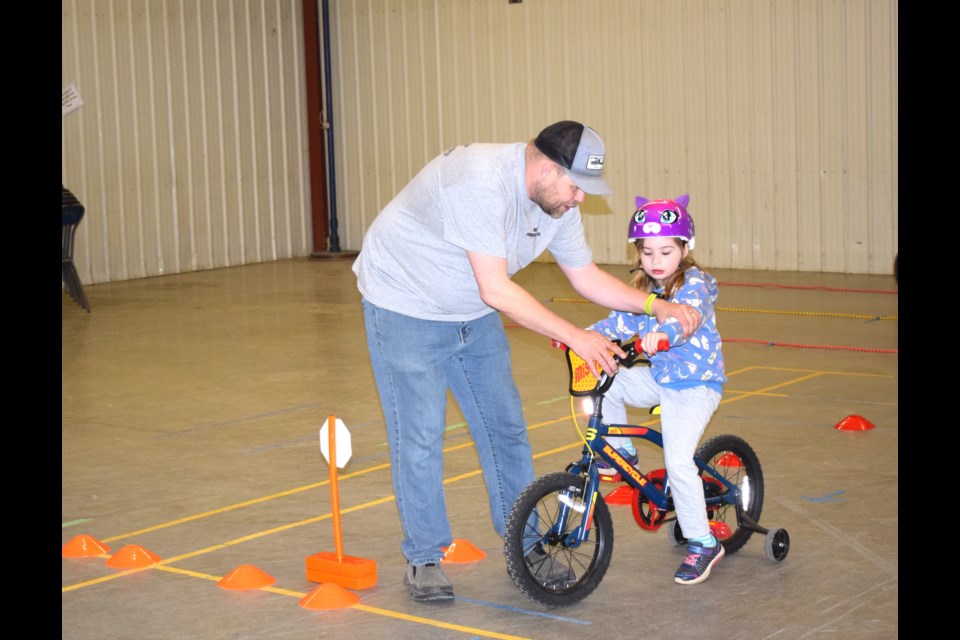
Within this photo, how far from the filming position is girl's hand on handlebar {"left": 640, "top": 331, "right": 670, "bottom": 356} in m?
4.32

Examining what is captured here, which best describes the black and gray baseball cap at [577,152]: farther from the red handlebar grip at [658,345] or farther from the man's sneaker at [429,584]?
the man's sneaker at [429,584]

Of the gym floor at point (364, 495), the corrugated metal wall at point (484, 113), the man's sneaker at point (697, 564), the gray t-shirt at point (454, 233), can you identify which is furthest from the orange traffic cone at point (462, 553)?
the corrugated metal wall at point (484, 113)

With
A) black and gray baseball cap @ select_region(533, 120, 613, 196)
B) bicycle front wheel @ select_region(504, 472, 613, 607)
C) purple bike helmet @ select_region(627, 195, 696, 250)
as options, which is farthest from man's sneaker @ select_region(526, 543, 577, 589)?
black and gray baseball cap @ select_region(533, 120, 613, 196)

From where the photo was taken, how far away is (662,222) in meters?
4.78

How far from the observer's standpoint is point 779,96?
15180 millimetres

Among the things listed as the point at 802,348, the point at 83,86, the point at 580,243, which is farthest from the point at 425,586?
the point at 83,86

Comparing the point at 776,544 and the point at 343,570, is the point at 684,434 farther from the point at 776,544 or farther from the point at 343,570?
the point at 343,570

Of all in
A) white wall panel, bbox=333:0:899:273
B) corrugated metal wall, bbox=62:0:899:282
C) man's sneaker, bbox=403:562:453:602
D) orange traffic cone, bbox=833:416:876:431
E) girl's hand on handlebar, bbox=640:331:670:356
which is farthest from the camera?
corrugated metal wall, bbox=62:0:899:282

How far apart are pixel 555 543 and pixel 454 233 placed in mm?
1212

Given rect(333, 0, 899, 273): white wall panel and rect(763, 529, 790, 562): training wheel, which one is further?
rect(333, 0, 899, 273): white wall panel

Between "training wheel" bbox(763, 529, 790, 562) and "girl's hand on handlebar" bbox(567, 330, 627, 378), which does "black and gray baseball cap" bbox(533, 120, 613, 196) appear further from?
"training wheel" bbox(763, 529, 790, 562)

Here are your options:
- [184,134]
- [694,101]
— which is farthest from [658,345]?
[184,134]

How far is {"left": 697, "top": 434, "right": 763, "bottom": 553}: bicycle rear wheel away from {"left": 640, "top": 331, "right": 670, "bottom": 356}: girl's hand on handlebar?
81 cm

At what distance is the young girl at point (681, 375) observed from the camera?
4734 mm
